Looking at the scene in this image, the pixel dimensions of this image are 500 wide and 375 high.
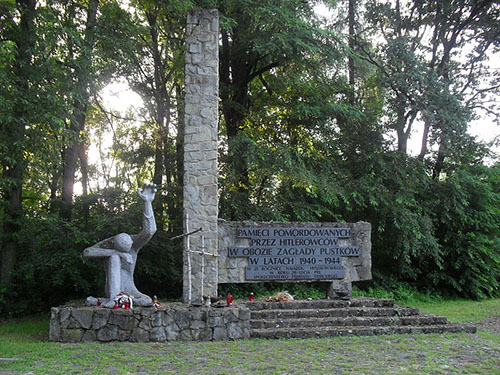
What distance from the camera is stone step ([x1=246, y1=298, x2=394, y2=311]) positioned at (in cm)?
927

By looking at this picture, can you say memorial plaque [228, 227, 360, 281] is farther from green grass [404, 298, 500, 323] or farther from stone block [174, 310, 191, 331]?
green grass [404, 298, 500, 323]

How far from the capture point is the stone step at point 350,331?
7906 mm

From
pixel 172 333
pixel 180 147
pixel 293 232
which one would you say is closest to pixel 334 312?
pixel 293 232

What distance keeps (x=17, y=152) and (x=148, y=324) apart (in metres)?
4.47

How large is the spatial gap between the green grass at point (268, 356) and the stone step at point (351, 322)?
0.61m

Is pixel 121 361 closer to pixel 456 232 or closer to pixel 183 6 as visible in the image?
pixel 183 6

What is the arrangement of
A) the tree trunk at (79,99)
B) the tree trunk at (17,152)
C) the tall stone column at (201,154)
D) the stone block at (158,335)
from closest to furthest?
the stone block at (158,335), the tall stone column at (201,154), the tree trunk at (17,152), the tree trunk at (79,99)

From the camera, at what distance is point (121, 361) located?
20.2ft

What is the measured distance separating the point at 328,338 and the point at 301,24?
743cm

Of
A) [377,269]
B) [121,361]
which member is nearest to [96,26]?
[121,361]

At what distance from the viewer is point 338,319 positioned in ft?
28.1

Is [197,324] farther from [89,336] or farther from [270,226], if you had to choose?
[270,226]

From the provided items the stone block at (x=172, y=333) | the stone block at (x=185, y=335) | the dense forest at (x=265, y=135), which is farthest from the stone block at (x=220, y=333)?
the dense forest at (x=265, y=135)

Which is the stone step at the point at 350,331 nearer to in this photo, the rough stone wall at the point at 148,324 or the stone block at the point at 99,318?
the rough stone wall at the point at 148,324
